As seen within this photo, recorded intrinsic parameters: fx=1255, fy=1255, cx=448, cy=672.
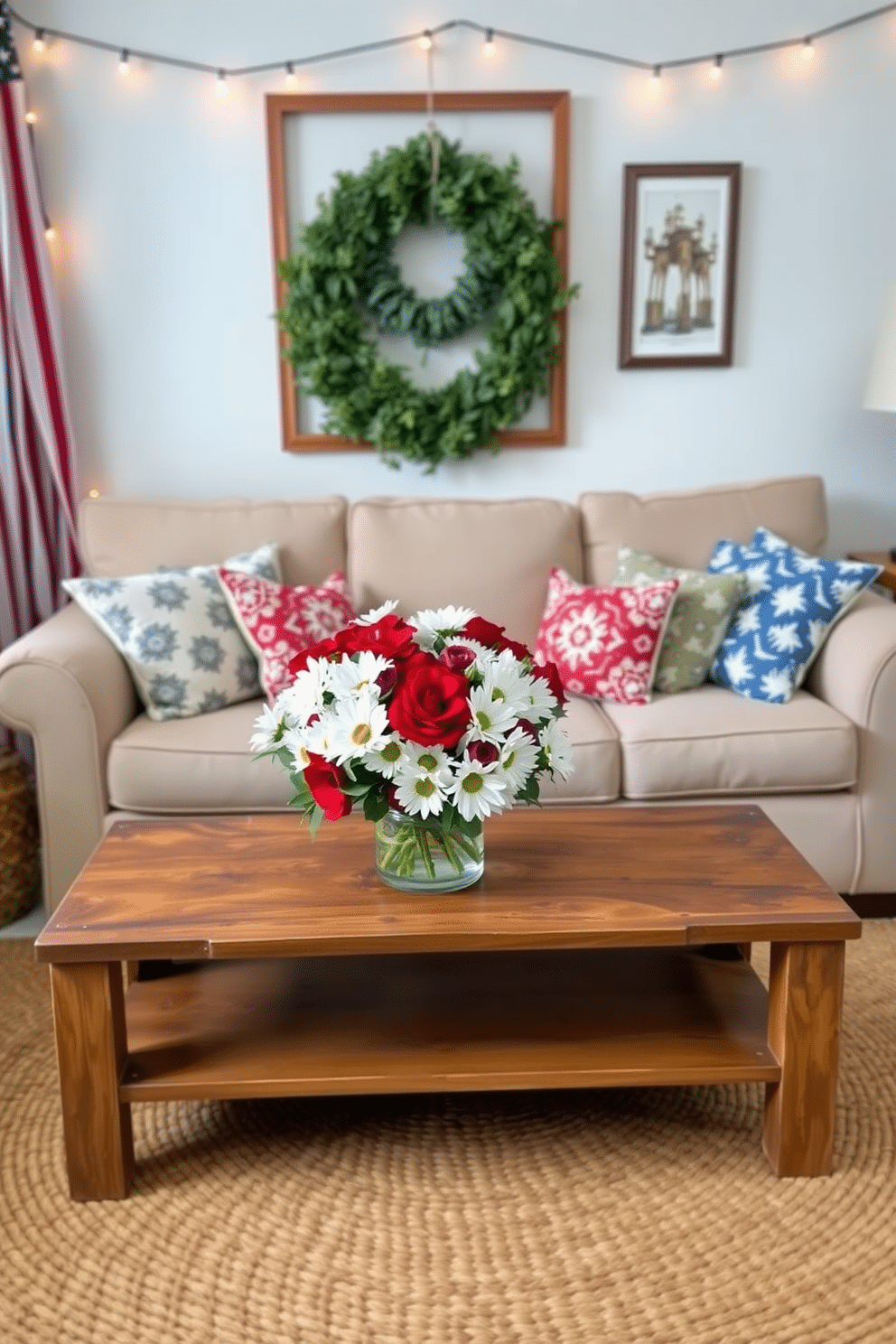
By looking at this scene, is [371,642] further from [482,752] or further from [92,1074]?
[92,1074]

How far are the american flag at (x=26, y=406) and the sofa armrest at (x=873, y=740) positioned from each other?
2.05 metres

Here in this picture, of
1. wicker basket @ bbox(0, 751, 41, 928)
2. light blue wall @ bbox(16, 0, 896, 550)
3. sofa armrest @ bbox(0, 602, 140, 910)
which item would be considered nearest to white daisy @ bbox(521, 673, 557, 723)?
sofa armrest @ bbox(0, 602, 140, 910)

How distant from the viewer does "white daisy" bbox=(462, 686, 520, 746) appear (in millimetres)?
1809

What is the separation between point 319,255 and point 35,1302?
252 cm

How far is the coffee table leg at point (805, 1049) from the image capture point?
73.0 inches

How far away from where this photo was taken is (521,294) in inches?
131

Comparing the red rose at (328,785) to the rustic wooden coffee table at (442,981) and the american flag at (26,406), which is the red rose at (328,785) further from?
the american flag at (26,406)

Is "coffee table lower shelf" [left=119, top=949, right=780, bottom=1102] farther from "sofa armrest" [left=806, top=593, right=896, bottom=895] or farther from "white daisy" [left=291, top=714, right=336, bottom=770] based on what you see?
"sofa armrest" [left=806, top=593, right=896, bottom=895]

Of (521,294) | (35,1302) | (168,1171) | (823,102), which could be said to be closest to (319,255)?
(521,294)

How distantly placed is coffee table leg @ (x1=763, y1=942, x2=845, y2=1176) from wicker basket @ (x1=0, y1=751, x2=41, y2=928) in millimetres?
1803

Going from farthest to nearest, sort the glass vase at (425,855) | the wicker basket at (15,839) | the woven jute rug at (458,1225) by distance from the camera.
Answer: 1. the wicker basket at (15,839)
2. the glass vase at (425,855)
3. the woven jute rug at (458,1225)

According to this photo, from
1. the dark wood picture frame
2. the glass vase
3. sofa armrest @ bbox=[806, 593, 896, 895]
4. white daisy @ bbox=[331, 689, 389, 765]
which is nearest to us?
white daisy @ bbox=[331, 689, 389, 765]

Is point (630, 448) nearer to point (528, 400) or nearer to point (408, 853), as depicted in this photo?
point (528, 400)

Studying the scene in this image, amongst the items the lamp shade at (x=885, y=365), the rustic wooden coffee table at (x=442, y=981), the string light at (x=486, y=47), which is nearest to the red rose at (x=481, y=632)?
the rustic wooden coffee table at (x=442, y=981)
